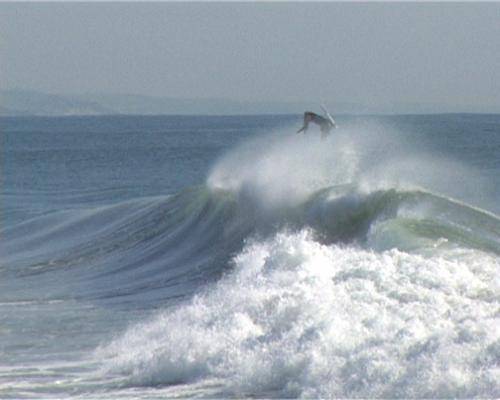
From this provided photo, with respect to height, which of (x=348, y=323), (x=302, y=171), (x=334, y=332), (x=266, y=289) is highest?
(x=302, y=171)

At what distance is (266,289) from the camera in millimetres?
14508

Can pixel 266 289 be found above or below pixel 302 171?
below

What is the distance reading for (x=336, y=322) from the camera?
1259 centimetres

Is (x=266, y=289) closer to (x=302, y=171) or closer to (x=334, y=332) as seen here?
(x=334, y=332)

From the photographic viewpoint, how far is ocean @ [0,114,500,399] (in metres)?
11.9

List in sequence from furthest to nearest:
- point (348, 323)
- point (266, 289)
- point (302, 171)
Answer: point (302, 171), point (266, 289), point (348, 323)

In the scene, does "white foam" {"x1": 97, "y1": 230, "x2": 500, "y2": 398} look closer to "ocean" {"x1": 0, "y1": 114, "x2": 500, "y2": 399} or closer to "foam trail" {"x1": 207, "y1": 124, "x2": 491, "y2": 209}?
"ocean" {"x1": 0, "y1": 114, "x2": 500, "y2": 399}

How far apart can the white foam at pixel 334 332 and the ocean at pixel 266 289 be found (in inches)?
0.9

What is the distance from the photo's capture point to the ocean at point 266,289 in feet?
38.9

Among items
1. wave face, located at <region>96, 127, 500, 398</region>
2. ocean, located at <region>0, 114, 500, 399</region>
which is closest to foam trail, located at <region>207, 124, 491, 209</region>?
ocean, located at <region>0, 114, 500, 399</region>

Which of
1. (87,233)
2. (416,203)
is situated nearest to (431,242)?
(416,203)

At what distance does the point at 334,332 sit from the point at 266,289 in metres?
2.21

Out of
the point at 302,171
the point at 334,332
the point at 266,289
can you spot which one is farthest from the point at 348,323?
the point at 302,171

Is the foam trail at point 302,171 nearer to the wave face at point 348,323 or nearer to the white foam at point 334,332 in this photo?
the wave face at point 348,323
